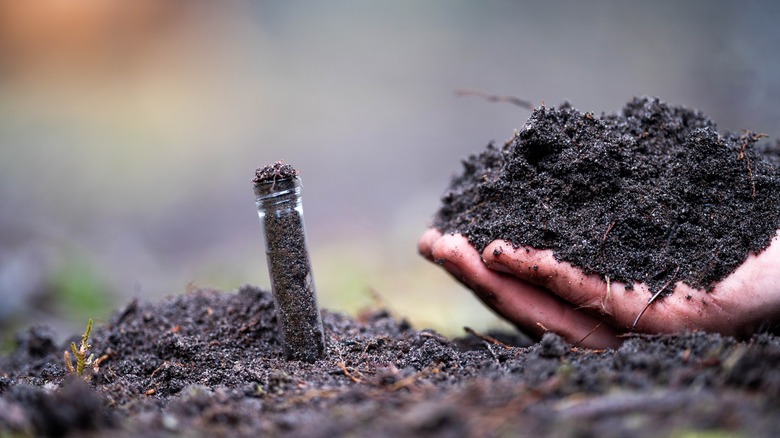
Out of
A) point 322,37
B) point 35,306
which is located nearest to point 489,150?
point 35,306

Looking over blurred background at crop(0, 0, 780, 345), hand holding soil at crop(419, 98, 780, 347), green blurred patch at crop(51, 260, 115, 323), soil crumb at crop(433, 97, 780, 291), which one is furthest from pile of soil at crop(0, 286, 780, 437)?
blurred background at crop(0, 0, 780, 345)

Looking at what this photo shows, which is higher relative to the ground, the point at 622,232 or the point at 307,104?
the point at 307,104

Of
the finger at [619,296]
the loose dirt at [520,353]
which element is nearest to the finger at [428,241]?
the loose dirt at [520,353]

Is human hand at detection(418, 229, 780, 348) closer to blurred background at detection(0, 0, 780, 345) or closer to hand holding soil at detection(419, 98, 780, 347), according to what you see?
hand holding soil at detection(419, 98, 780, 347)

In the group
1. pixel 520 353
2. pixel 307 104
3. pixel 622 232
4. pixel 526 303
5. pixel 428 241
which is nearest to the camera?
pixel 520 353

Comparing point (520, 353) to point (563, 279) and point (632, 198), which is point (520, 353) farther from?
point (632, 198)

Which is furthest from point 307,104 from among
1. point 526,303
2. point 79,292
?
point 526,303

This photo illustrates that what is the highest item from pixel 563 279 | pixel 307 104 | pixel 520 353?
pixel 307 104

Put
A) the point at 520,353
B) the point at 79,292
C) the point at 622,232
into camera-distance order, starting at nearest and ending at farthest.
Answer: the point at 520,353, the point at 622,232, the point at 79,292
